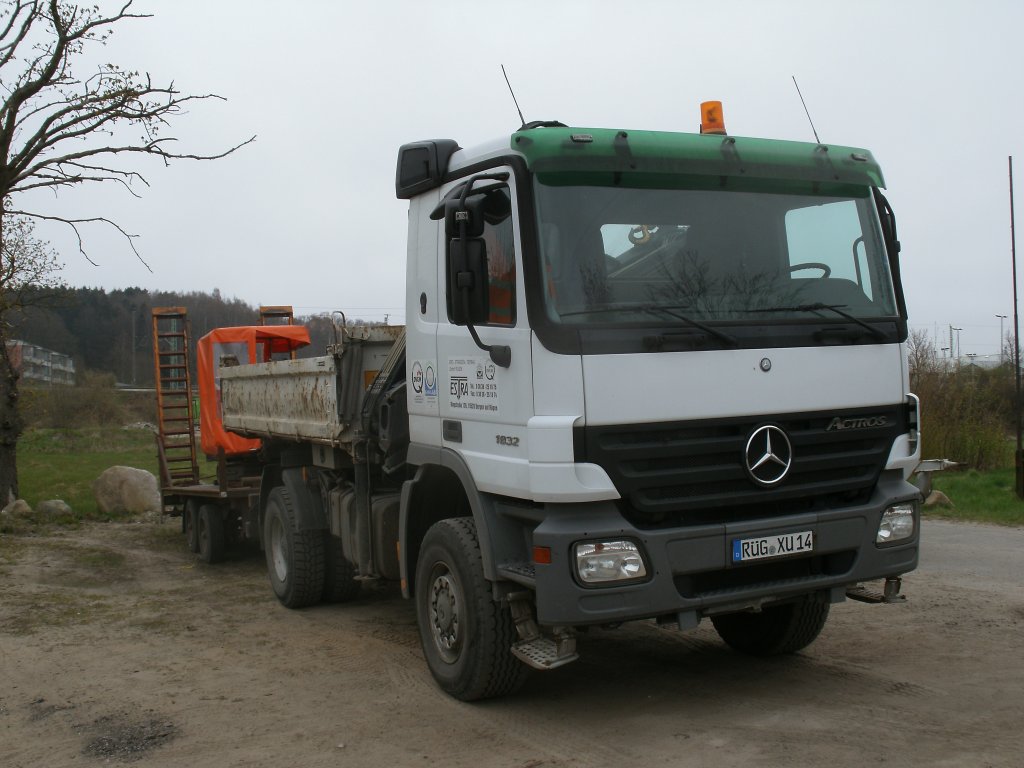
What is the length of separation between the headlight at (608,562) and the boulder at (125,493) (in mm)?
12524

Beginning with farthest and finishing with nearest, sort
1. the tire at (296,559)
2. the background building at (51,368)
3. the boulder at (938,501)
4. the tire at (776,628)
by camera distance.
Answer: the background building at (51,368)
the boulder at (938,501)
the tire at (296,559)
the tire at (776,628)

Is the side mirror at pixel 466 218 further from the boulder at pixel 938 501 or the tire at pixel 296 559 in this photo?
the boulder at pixel 938 501

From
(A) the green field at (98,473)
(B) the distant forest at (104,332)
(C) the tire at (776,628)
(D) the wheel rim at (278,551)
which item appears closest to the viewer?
(C) the tire at (776,628)

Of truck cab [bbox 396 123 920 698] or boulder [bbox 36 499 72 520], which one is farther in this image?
boulder [bbox 36 499 72 520]

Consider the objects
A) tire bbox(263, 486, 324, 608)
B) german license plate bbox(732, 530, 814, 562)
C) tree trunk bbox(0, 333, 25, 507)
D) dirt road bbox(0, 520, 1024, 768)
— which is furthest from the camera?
tree trunk bbox(0, 333, 25, 507)

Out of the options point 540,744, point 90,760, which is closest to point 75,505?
point 90,760

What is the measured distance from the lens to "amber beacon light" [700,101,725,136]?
17.6 feet

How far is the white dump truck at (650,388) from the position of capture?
4406 millimetres

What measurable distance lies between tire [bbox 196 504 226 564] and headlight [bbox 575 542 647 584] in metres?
7.11

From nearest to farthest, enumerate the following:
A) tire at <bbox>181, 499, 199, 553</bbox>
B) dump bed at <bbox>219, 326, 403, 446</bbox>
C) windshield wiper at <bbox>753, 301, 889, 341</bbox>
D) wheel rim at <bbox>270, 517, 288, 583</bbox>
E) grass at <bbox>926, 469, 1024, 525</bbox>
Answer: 1. windshield wiper at <bbox>753, 301, 889, 341</bbox>
2. dump bed at <bbox>219, 326, 403, 446</bbox>
3. wheel rim at <bbox>270, 517, 288, 583</bbox>
4. tire at <bbox>181, 499, 199, 553</bbox>
5. grass at <bbox>926, 469, 1024, 525</bbox>

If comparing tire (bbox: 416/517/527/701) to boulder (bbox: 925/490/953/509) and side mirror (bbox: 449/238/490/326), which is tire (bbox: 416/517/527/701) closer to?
side mirror (bbox: 449/238/490/326)

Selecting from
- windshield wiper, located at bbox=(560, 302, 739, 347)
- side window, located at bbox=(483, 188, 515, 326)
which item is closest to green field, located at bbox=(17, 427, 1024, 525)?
windshield wiper, located at bbox=(560, 302, 739, 347)

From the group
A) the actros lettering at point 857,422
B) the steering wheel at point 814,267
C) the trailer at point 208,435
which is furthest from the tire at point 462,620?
the trailer at point 208,435

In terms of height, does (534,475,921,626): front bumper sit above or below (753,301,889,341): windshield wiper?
below
